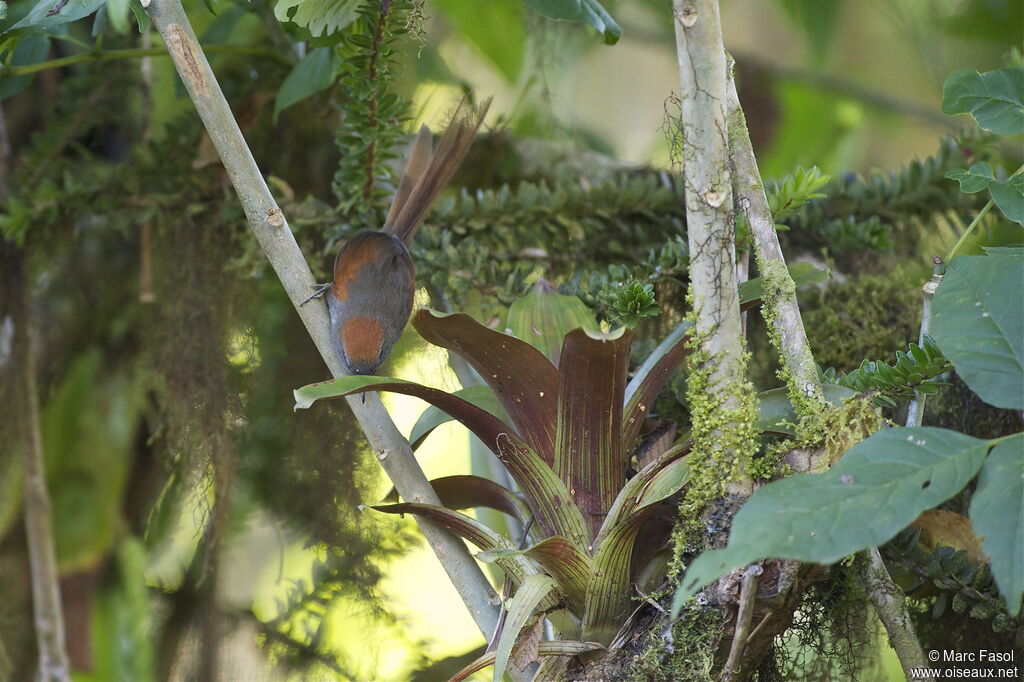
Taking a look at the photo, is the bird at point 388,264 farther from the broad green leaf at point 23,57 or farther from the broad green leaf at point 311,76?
the broad green leaf at point 23,57

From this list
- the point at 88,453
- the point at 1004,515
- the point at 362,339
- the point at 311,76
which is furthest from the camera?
the point at 88,453

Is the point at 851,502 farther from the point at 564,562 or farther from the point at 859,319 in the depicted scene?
the point at 859,319

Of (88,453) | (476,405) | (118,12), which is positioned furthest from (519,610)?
(88,453)

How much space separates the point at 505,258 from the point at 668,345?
1.22 feet

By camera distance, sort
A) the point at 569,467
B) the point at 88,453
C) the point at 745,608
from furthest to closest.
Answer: the point at 88,453
the point at 569,467
the point at 745,608

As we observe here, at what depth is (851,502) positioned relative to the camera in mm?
385

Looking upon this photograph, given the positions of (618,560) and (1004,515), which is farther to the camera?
(618,560)

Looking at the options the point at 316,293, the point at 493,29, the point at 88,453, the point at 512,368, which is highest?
the point at 493,29

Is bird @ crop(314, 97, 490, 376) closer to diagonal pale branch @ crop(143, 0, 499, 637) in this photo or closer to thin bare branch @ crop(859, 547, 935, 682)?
diagonal pale branch @ crop(143, 0, 499, 637)

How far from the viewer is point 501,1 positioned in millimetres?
1208

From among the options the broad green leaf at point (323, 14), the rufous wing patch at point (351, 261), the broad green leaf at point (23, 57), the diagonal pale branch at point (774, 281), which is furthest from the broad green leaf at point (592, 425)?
the broad green leaf at point (23, 57)

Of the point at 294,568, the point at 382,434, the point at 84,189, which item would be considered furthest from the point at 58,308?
the point at 382,434

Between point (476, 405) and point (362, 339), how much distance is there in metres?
0.14

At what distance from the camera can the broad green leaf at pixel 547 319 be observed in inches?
25.2
